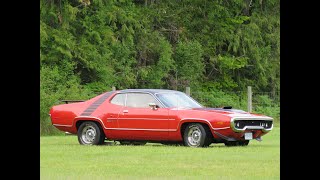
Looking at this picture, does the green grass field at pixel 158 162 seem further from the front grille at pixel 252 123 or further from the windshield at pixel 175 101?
the windshield at pixel 175 101

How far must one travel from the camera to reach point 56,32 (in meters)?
44.6

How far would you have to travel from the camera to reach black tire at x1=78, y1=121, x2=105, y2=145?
915 inches

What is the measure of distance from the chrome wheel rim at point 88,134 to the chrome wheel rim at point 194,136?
2.58m

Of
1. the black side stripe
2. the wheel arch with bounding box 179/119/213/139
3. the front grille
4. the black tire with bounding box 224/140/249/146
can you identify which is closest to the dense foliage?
the black side stripe

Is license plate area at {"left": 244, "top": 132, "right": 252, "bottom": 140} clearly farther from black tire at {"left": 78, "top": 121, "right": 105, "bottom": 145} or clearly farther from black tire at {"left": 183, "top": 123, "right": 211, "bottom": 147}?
black tire at {"left": 78, "top": 121, "right": 105, "bottom": 145}

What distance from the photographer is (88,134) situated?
76.8 feet

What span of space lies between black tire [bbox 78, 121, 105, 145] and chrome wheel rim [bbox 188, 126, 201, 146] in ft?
7.85

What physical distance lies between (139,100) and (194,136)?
1894 mm

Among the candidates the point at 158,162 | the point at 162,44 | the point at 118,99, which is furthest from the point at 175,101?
the point at 162,44

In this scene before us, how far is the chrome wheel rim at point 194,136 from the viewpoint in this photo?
22.0 metres

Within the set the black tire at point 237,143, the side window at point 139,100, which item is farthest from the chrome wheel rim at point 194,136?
the black tire at point 237,143

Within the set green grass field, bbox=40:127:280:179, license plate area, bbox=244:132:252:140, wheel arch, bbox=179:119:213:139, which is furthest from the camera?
license plate area, bbox=244:132:252:140
